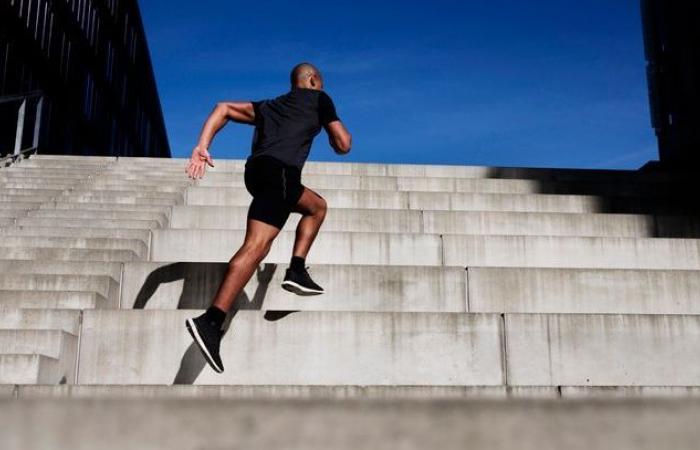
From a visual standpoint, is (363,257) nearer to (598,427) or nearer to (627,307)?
(627,307)

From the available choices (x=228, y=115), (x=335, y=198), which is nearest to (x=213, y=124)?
(x=228, y=115)

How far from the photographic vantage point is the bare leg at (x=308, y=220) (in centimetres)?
420

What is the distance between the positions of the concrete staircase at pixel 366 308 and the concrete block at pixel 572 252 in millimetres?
12

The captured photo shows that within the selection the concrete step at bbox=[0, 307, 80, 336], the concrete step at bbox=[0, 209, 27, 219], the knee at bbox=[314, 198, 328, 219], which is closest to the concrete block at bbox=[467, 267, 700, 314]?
the knee at bbox=[314, 198, 328, 219]

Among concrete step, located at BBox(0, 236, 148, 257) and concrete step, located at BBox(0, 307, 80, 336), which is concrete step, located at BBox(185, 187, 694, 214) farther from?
concrete step, located at BBox(0, 307, 80, 336)

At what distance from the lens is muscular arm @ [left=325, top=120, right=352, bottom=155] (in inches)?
157

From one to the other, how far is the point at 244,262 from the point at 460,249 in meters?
2.95

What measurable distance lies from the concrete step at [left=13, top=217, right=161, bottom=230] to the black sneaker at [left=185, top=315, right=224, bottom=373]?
11.9ft

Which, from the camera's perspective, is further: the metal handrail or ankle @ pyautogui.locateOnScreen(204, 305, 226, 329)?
the metal handrail

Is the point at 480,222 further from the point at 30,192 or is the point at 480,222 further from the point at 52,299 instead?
the point at 30,192

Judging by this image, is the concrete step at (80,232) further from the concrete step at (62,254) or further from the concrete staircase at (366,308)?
the concrete step at (62,254)

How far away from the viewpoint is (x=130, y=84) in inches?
1914

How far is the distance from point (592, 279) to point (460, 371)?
146 centimetres

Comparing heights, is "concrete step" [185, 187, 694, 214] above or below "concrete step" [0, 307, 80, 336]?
above
